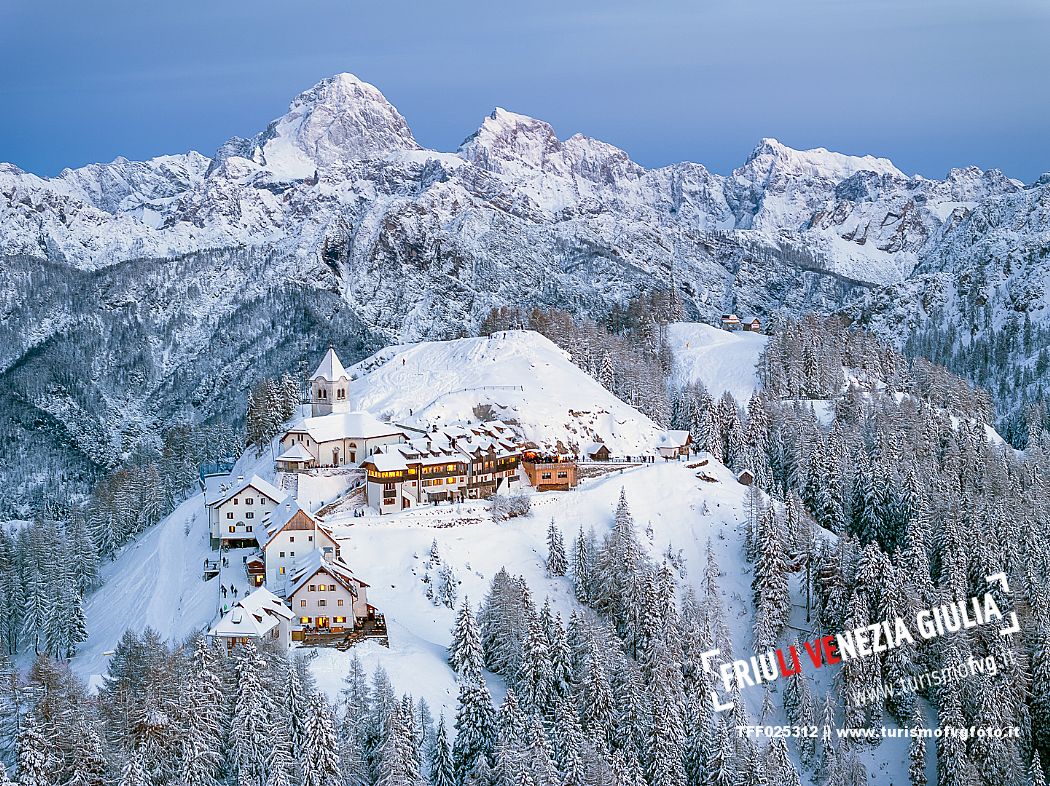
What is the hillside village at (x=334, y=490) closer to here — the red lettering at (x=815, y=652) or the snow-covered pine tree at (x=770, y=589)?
the snow-covered pine tree at (x=770, y=589)

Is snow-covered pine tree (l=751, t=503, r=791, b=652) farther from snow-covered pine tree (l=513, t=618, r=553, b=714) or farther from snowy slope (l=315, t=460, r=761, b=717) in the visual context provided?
snow-covered pine tree (l=513, t=618, r=553, b=714)

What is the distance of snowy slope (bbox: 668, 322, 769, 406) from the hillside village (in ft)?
108

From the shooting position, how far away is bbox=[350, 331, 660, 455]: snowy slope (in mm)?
94875

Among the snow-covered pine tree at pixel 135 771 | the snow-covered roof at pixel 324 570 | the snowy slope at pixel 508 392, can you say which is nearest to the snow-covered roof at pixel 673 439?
the snowy slope at pixel 508 392

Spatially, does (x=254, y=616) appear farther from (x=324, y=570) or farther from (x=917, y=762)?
(x=917, y=762)

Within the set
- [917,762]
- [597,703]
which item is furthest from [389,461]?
[917,762]

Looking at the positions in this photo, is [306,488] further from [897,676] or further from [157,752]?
[897,676]

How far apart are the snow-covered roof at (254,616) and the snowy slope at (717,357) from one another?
259ft

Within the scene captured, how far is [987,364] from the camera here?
190 m

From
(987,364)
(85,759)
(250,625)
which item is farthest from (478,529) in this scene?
(987,364)

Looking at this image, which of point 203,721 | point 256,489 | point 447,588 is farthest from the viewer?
point 256,489

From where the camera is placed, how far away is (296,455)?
8250 centimetres

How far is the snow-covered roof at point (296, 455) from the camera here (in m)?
81.9

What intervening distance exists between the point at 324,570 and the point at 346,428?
2900 centimetres
